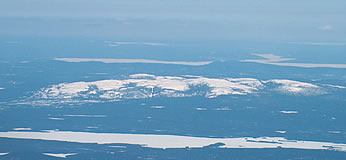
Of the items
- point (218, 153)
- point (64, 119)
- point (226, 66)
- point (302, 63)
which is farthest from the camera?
point (302, 63)

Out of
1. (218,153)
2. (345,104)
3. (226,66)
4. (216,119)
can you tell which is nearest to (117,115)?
(216,119)

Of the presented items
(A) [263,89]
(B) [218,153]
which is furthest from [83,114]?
(A) [263,89]

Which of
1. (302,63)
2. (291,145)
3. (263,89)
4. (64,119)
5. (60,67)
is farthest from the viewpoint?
(302,63)

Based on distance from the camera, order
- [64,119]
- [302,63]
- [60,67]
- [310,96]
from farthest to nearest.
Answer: [302,63]
[60,67]
[310,96]
[64,119]

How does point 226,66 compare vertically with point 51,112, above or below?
above

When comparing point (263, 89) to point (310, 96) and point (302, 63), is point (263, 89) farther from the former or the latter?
point (302, 63)

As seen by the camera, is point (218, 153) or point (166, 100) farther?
point (166, 100)

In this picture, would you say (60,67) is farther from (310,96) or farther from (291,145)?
(291,145)

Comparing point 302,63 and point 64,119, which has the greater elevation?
point 302,63

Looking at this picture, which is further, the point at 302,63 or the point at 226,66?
the point at 302,63
